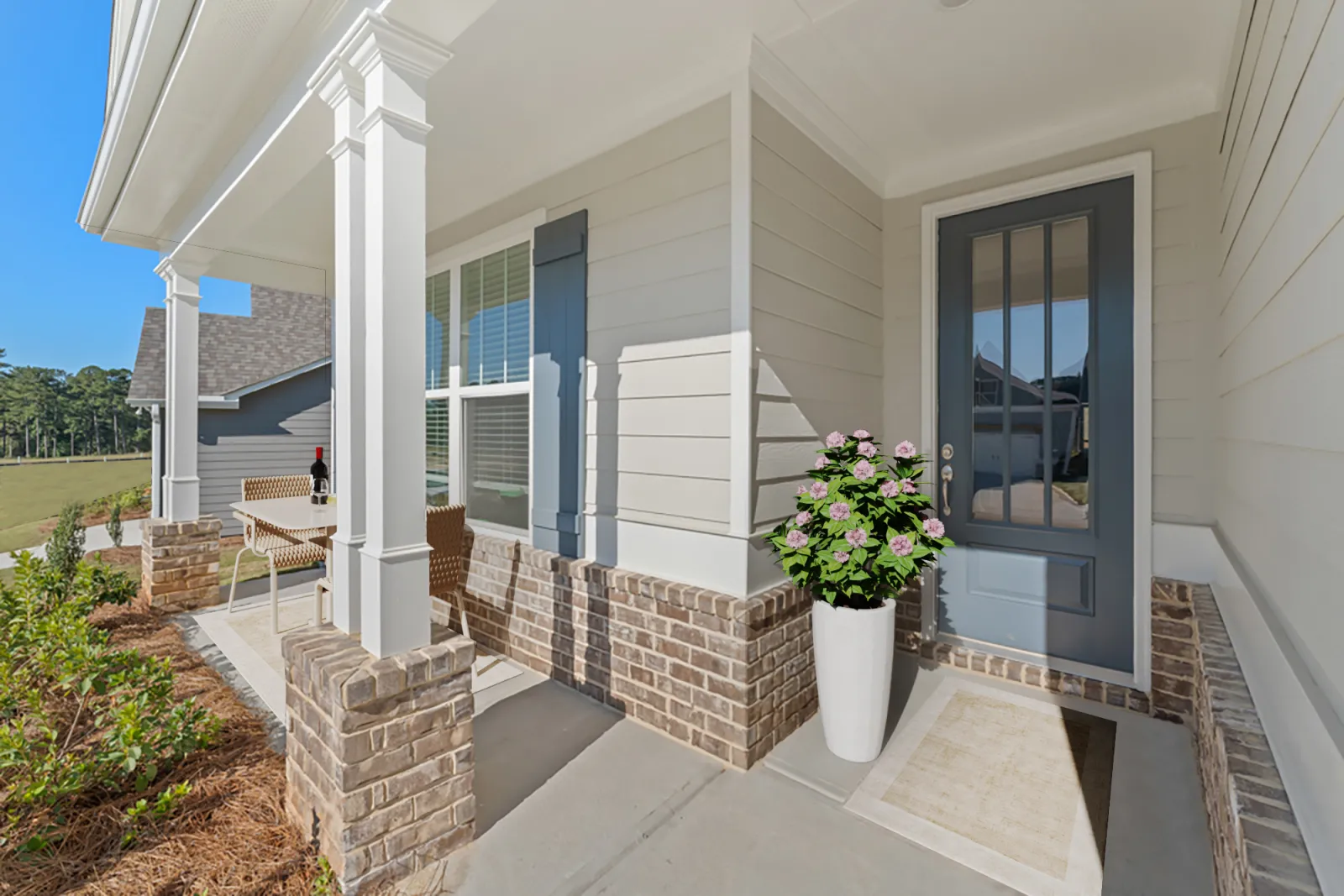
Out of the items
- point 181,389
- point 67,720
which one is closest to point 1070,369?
point 67,720

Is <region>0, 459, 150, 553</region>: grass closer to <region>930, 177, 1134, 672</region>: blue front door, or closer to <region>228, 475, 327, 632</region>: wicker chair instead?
<region>228, 475, 327, 632</region>: wicker chair

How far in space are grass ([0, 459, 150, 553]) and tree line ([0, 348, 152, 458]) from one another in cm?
12

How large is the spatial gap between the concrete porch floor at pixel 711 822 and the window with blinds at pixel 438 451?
1.88 meters

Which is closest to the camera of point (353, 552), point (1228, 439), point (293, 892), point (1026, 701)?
point (293, 892)

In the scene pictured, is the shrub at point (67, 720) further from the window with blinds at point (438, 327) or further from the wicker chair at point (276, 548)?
the window with blinds at point (438, 327)

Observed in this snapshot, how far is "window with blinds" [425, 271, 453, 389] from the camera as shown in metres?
4.10

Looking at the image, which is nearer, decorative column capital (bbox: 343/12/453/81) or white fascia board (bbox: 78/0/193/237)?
decorative column capital (bbox: 343/12/453/81)

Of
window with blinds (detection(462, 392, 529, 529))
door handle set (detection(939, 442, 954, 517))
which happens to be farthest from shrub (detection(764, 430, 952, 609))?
window with blinds (detection(462, 392, 529, 529))

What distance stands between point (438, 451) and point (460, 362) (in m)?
0.70

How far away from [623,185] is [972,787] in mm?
2949

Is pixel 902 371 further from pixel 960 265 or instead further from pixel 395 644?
pixel 395 644

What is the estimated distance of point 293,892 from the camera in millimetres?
1606

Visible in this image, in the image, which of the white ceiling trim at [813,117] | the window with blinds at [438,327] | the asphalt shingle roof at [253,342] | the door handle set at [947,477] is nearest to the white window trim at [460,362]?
the window with blinds at [438,327]

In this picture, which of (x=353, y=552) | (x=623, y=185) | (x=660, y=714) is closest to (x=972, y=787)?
(x=660, y=714)
